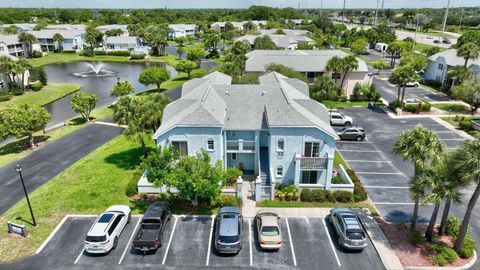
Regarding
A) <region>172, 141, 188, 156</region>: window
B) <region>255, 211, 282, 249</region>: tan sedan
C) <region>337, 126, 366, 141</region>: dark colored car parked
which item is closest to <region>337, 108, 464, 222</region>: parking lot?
<region>337, 126, 366, 141</region>: dark colored car parked

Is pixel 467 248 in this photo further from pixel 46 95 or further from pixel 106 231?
pixel 46 95

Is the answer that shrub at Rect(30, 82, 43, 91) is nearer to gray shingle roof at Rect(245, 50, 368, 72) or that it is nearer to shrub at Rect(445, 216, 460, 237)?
gray shingle roof at Rect(245, 50, 368, 72)

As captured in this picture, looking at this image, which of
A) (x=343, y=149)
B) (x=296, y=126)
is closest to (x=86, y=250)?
(x=296, y=126)

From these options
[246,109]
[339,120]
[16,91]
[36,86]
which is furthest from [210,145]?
[36,86]

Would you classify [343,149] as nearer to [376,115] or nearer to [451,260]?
[376,115]

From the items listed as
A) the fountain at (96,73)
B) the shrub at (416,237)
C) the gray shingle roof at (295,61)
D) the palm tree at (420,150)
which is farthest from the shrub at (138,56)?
the shrub at (416,237)
